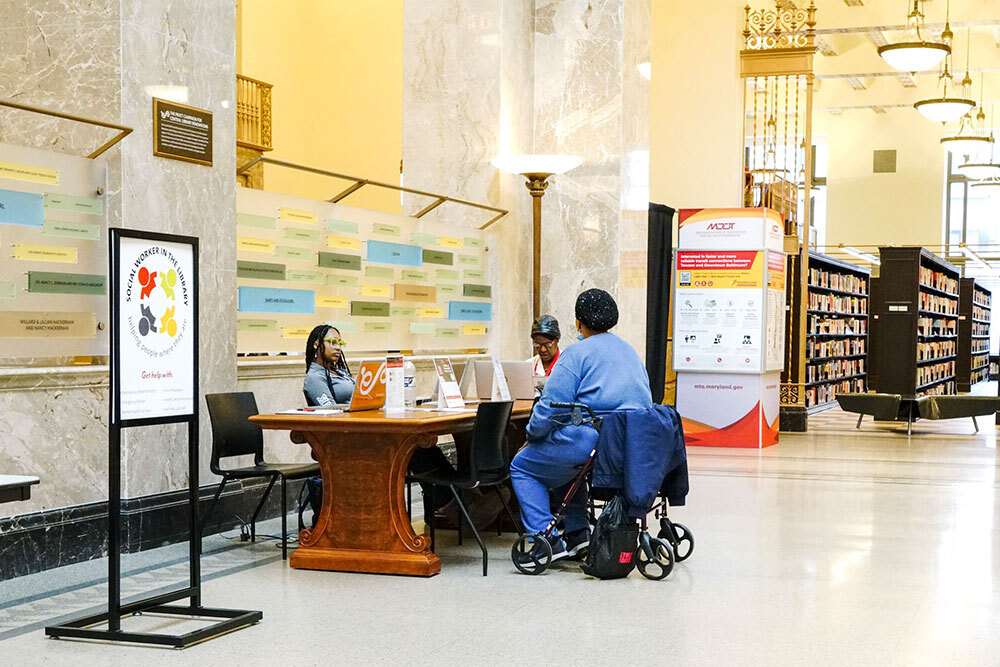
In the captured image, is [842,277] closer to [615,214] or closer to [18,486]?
[615,214]

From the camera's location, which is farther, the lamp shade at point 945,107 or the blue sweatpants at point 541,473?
the lamp shade at point 945,107

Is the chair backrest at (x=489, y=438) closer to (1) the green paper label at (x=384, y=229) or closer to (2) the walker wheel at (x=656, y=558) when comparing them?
(2) the walker wheel at (x=656, y=558)

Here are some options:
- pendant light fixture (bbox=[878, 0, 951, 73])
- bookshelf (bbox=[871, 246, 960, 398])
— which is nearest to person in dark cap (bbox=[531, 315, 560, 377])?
bookshelf (bbox=[871, 246, 960, 398])

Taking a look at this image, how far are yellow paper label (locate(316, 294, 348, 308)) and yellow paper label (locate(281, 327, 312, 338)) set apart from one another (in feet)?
0.69

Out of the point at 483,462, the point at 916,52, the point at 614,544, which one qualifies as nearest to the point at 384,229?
the point at 483,462

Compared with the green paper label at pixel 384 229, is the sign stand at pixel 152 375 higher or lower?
lower

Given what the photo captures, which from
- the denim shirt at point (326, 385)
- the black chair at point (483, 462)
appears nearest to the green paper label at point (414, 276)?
the denim shirt at point (326, 385)

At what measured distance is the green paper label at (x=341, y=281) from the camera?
7.51 m

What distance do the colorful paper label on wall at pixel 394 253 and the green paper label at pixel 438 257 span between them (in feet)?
0.42

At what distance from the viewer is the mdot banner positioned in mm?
4027

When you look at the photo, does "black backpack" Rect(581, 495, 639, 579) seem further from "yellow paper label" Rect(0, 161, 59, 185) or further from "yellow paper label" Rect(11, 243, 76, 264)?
"yellow paper label" Rect(0, 161, 59, 185)

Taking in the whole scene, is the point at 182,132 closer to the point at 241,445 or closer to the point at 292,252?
the point at 292,252

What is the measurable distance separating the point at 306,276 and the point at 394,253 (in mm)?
1086

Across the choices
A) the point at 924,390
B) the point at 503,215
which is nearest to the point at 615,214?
the point at 503,215
